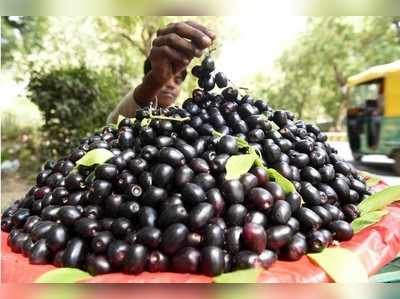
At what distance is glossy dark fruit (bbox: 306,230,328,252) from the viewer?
96 centimetres

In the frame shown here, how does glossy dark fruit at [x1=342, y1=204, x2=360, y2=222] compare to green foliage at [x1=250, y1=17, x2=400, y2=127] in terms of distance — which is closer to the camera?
glossy dark fruit at [x1=342, y1=204, x2=360, y2=222]

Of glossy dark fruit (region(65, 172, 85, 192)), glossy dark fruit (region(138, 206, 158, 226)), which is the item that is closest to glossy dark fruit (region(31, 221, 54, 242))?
glossy dark fruit (region(65, 172, 85, 192))

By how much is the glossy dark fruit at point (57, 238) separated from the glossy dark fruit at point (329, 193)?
0.58 metres

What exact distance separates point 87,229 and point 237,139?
38 cm

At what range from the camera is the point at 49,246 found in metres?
0.95

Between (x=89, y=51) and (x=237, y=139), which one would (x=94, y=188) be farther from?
(x=89, y=51)

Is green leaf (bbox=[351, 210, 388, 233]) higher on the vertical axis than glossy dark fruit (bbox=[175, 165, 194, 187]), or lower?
lower

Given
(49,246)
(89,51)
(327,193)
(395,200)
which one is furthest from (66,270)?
(89,51)

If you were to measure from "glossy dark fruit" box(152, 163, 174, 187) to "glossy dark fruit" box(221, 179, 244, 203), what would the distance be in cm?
11

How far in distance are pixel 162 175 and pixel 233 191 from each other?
0.48 ft

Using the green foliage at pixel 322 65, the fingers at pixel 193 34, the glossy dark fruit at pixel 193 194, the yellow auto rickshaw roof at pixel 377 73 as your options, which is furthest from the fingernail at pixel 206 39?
the green foliage at pixel 322 65

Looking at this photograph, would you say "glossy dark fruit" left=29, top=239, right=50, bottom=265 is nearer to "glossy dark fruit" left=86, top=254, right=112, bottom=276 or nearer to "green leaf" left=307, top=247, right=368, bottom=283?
"glossy dark fruit" left=86, top=254, right=112, bottom=276

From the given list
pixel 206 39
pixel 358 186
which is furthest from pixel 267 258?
pixel 206 39

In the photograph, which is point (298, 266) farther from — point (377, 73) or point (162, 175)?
point (377, 73)
